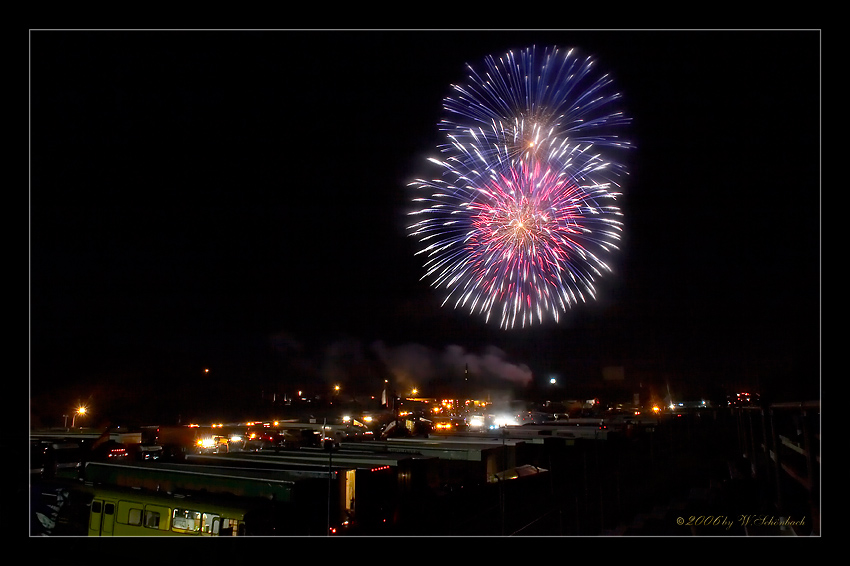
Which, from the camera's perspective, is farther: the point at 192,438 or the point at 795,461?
the point at 192,438

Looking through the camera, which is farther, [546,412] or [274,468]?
[546,412]

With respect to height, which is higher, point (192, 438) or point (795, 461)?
point (795, 461)

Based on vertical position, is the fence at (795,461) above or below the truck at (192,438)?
above

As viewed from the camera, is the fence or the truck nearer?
the fence

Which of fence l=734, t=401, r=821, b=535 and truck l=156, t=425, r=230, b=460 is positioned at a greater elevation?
fence l=734, t=401, r=821, b=535

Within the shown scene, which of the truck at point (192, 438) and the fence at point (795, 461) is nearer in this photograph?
the fence at point (795, 461)
